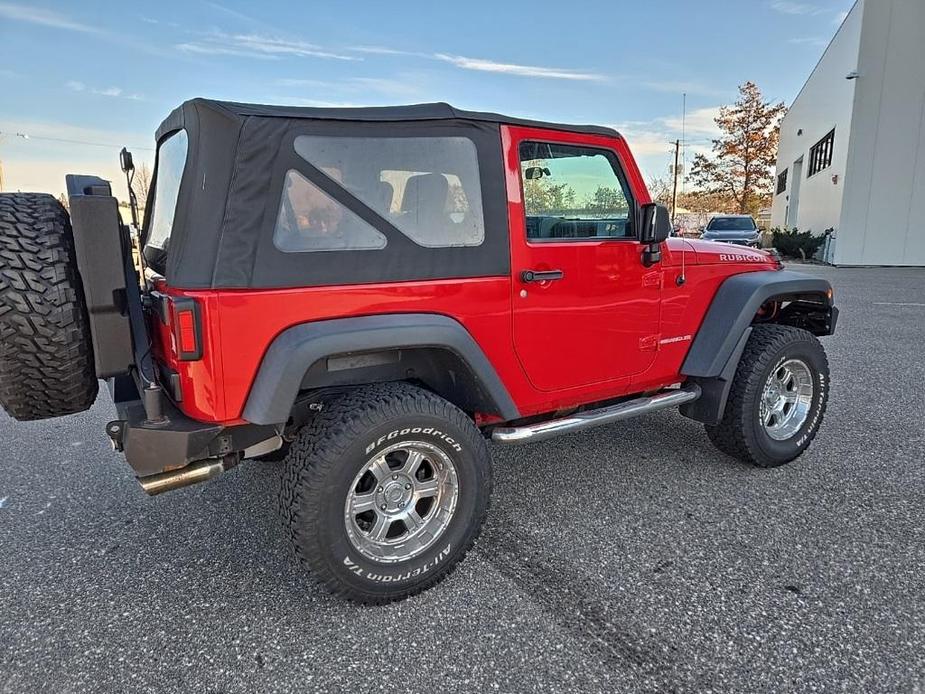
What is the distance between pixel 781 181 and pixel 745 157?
14.6 ft

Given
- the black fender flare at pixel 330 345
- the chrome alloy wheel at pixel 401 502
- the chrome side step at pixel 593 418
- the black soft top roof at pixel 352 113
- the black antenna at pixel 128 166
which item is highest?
the black soft top roof at pixel 352 113

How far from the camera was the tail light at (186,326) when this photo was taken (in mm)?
2143

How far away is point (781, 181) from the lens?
1528 inches

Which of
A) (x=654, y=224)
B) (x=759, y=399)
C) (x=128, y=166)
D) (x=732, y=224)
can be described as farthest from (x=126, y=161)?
(x=732, y=224)

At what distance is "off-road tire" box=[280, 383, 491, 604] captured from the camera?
2342 mm

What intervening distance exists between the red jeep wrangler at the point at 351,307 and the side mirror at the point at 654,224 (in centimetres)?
2

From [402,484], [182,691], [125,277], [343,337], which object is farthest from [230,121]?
[182,691]

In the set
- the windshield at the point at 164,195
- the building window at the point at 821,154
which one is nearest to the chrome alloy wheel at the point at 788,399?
the windshield at the point at 164,195

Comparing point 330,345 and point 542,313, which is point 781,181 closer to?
point 542,313

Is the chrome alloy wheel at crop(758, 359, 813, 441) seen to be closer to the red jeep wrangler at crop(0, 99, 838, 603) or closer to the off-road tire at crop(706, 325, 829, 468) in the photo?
the off-road tire at crop(706, 325, 829, 468)

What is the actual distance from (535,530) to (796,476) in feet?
5.57

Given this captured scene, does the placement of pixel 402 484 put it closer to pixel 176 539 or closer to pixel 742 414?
pixel 176 539

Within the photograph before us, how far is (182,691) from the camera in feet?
6.75

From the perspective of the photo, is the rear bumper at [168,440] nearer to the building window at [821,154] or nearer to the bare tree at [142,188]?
the bare tree at [142,188]
